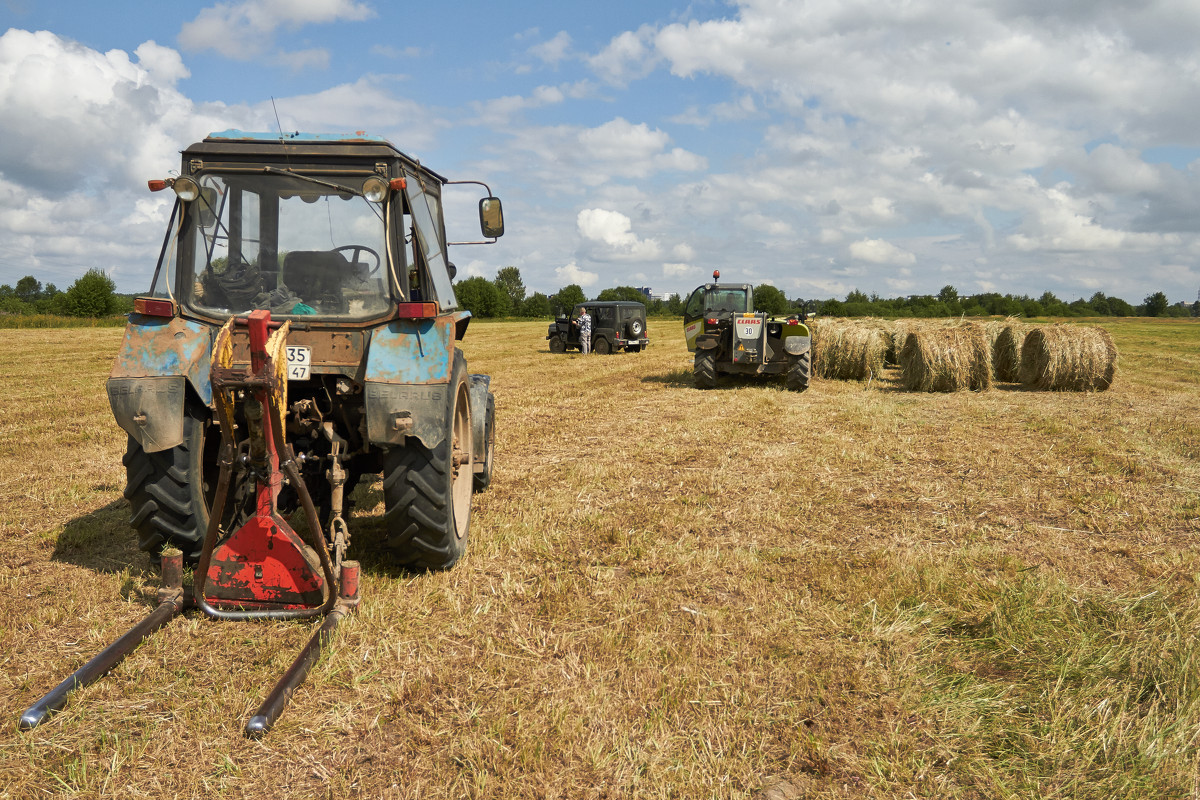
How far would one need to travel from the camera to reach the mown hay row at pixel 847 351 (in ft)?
44.9

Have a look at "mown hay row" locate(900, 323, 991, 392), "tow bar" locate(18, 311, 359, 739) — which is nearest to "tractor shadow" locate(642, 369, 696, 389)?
"mown hay row" locate(900, 323, 991, 392)

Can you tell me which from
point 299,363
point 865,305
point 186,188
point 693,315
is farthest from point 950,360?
point 865,305

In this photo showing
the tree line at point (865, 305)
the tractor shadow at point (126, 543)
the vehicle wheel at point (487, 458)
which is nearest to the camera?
the tractor shadow at point (126, 543)

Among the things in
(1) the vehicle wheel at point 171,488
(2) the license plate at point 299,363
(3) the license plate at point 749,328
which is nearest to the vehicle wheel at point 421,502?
(2) the license plate at point 299,363

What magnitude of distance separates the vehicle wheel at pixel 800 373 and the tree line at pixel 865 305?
4.32 feet

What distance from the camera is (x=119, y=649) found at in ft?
9.39

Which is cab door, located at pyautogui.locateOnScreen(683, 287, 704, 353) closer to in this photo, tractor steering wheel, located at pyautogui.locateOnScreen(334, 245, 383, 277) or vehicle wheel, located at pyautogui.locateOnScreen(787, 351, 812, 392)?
vehicle wheel, located at pyautogui.locateOnScreen(787, 351, 812, 392)

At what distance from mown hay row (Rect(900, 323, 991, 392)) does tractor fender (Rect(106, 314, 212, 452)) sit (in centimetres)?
1137

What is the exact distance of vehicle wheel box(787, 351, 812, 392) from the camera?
11.9 metres

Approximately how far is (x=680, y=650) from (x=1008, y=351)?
1240 cm

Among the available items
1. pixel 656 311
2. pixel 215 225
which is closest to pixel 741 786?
pixel 215 225

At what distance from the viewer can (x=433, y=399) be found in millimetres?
3428

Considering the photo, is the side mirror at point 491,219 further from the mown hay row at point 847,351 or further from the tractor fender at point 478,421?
the mown hay row at point 847,351

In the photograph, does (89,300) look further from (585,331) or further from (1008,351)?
(1008,351)
